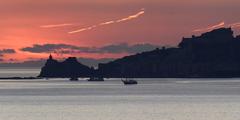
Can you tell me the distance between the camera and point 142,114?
139500mm

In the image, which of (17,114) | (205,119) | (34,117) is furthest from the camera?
(17,114)

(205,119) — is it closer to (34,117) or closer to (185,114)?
(185,114)

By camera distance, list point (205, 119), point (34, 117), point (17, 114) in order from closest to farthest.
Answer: point (205, 119), point (34, 117), point (17, 114)

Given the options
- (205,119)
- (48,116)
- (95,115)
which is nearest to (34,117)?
(48,116)

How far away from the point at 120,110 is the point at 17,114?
2245 cm

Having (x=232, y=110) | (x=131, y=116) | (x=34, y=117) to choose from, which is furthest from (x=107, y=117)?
(x=232, y=110)

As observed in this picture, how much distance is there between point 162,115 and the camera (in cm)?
13688

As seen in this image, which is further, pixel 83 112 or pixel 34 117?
pixel 83 112

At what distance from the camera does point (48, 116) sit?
13775cm

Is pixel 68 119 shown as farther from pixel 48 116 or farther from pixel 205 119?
pixel 205 119

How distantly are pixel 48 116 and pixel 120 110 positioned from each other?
68.2 ft

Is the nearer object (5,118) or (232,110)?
(5,118)

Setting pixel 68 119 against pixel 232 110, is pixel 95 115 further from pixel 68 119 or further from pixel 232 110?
pixel 232 110

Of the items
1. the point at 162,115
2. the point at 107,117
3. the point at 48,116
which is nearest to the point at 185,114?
the point at 162,115
